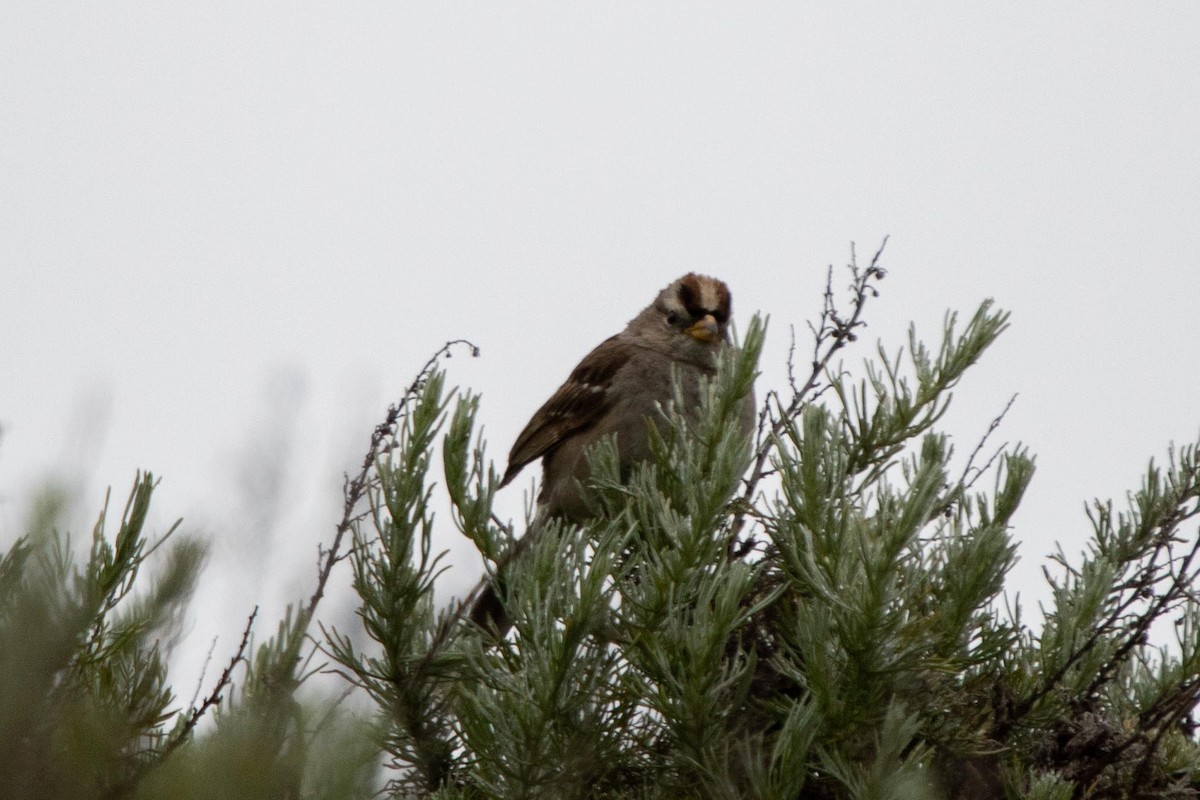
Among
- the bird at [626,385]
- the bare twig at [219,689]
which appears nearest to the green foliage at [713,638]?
the bare twig at [219,689]

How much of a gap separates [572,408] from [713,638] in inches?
123

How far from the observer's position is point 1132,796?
232 centimetres

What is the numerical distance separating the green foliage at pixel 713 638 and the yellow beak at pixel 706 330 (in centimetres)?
252

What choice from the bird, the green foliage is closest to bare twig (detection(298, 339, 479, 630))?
the green foliage

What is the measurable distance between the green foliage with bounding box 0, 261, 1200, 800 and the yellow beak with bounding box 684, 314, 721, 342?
8.27ft

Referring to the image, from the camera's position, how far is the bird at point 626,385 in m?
4.86

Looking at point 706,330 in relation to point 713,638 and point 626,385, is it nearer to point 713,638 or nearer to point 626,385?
point 626,385

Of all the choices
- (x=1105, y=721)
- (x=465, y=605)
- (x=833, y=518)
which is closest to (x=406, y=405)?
(x=465, y=605)

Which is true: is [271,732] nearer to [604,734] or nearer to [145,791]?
[145,791]

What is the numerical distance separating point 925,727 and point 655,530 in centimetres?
54

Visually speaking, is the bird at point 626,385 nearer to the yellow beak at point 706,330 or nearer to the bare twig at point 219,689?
the yellow beak at point 706,330

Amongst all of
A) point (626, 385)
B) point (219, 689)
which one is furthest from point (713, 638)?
point (626, 385)

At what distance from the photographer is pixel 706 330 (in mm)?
5102

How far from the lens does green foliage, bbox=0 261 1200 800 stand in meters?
1.84
